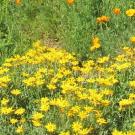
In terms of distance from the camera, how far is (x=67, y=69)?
526 centimetres

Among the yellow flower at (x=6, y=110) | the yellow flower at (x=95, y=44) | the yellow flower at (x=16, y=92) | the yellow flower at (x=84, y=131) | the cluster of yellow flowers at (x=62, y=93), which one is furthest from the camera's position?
the yellow flower at (x=95, y=44)

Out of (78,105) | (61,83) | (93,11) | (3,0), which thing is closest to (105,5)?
(93,11)

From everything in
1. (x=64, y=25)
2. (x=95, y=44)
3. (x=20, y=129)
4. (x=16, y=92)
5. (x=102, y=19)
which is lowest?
(x=20, y=129)

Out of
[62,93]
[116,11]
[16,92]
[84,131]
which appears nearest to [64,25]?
[116,11]

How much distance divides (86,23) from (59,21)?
597mm

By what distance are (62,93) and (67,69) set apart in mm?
480

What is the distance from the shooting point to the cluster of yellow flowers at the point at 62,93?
4.23 m

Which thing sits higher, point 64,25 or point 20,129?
point 64,25

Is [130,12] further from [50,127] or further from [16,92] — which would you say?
[50,127]

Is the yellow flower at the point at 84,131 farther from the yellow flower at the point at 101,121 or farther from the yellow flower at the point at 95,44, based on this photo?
the yellow flower at the point at 95,44

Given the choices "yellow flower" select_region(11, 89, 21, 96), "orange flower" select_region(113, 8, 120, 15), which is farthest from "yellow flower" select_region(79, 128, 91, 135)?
"orange flower" select_region(113, 8, 120, 15)

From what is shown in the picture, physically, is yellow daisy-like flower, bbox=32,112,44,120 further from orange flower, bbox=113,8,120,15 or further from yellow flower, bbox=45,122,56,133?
orange flower, bbox=113,8,120,15

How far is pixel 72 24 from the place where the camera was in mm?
6281

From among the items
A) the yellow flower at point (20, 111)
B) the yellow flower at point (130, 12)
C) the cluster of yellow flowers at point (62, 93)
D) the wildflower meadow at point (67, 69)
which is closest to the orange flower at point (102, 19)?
the wildflower meadow at point (67, 69)
